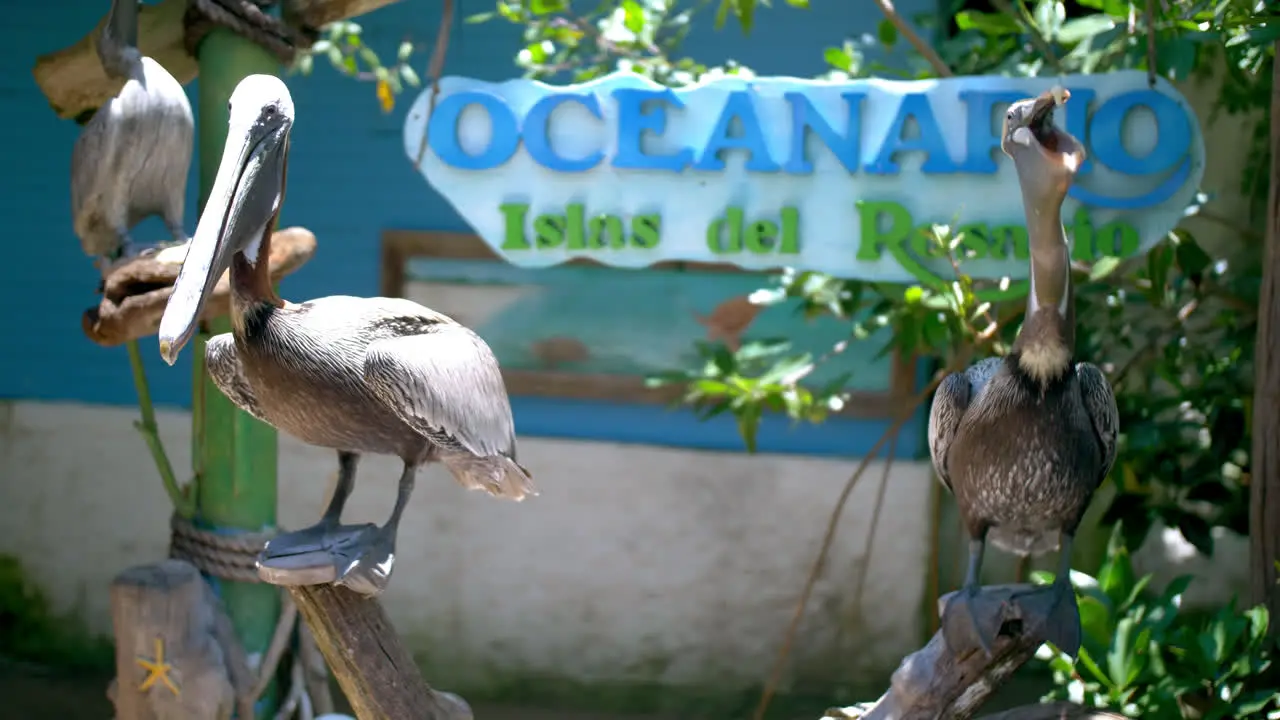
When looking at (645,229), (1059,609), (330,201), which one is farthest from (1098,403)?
(330,201)

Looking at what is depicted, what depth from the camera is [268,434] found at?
3.13 meters

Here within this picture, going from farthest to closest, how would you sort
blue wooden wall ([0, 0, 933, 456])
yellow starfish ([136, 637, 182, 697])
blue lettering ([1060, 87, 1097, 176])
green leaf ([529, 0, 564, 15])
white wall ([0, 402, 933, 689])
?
1. white wall ([0, 402, 933, 689])
2. blue wooden wall ([0, 0, 933, 456])
3. green leaf ([529, 0, 564, 15])
4. blue lettering ([1060, 87, 1097, 176])
5. yellow starfish ([136, 637, 182, 697])

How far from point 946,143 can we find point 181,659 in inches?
84.1

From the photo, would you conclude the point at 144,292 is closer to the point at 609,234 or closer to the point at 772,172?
the point at 609,234

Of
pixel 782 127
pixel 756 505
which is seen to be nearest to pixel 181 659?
pixel 782 127

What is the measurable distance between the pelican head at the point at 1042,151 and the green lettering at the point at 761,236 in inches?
41.0

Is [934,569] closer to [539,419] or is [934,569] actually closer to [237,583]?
[539,419]

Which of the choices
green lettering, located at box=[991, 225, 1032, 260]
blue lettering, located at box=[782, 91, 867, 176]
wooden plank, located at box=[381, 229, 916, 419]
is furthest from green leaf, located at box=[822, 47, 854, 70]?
wooden plank, located at box=[381, 229, 916, 419]

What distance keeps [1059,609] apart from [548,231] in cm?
151

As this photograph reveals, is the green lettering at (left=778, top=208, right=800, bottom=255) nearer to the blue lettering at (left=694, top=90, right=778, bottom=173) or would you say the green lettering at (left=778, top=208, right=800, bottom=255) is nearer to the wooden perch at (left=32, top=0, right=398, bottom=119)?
the blue lettering at (left=694, top=90, right=778, bottom=173)

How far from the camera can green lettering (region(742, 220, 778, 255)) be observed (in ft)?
10.4

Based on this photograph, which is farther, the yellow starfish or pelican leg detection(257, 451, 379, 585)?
the yellow starfish

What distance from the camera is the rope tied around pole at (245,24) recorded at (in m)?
2.96

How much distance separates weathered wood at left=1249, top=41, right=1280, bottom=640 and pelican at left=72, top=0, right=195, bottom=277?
255 cm
